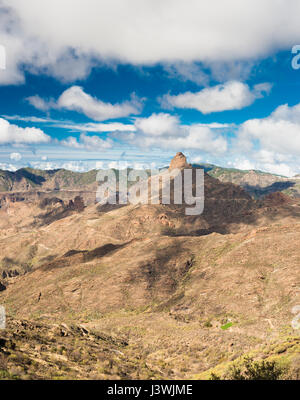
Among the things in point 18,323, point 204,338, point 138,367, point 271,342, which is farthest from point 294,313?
point 18,323

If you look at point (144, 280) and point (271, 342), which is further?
point (144, 280)

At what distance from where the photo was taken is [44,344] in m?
38.6

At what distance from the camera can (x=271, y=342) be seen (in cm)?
4309

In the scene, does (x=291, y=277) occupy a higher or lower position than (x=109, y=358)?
higher

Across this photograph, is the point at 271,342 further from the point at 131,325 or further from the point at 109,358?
the point at 131,325

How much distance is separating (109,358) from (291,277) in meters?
50.0
